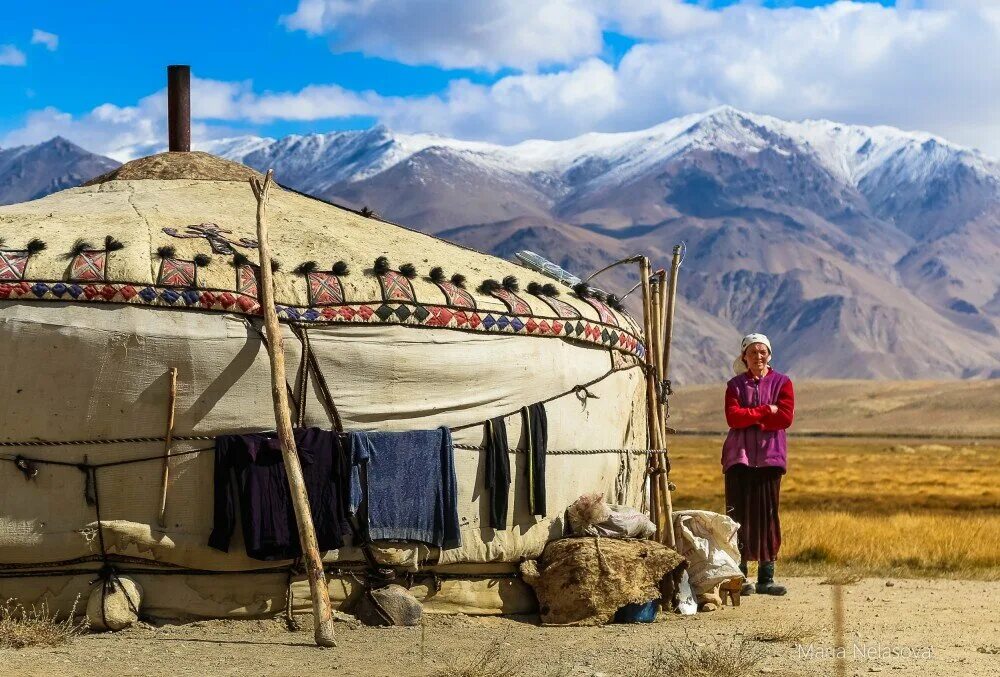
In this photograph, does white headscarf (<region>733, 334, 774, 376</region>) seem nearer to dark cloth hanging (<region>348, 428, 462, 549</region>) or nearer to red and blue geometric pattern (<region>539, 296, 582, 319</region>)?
red and blue geometric pattern (<region>539, 296, 582, 319</region>)

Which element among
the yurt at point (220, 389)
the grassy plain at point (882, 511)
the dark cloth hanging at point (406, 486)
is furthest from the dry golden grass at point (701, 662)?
the grassy plain at point (882, 511)

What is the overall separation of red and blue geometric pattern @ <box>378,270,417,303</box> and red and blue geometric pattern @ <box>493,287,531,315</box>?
669 millimetres

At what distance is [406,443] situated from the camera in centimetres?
914

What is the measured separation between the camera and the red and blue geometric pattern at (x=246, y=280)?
8.86 m

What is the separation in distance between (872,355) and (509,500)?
167356mm

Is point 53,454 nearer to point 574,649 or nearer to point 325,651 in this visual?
point 325,651

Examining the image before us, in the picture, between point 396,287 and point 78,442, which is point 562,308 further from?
point 78,442

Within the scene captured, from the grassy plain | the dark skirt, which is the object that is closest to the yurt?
the dark skirt

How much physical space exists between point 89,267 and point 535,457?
2.95 m

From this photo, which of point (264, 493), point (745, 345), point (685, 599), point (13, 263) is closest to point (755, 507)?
point (685, 599)

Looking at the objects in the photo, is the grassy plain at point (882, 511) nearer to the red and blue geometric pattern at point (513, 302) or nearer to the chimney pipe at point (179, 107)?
the red and blue geometric pattern at point (513, 302)

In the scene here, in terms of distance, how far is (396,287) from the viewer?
9242 millimetres

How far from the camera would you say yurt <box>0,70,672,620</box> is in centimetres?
A: 866

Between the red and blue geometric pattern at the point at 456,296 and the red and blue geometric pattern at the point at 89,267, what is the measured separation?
2.06m
